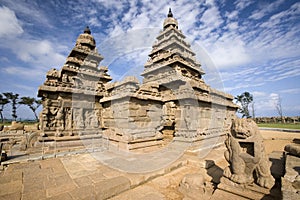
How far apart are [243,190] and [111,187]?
2.52 m

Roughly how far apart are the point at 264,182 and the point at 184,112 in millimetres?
3797

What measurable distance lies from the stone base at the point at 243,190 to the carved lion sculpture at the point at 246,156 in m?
0.08

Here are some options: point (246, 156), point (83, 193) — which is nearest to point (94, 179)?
point (83, 193)

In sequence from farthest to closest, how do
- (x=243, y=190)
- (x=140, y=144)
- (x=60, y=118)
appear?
1. (x=60, y=118)
2. (x=140, y=144)
3. (x=243, y=190)

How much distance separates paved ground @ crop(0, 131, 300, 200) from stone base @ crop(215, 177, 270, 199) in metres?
0.76

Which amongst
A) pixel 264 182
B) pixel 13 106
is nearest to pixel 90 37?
pixel 264 182

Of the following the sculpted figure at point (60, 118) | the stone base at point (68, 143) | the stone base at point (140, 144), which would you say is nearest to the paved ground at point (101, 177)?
the stone base at point (140, 144)

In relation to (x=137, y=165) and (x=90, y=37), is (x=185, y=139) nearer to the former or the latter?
(x=137, y=165)

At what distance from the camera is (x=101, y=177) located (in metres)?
3.35

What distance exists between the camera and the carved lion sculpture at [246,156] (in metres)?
2.63

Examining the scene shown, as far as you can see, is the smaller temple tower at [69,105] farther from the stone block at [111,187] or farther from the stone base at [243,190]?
the stone base at [243,190]

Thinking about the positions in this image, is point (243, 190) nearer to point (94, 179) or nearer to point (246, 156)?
point (246, 156)

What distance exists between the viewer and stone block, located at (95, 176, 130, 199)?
2678mm

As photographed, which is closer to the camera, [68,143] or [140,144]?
[140,144]
